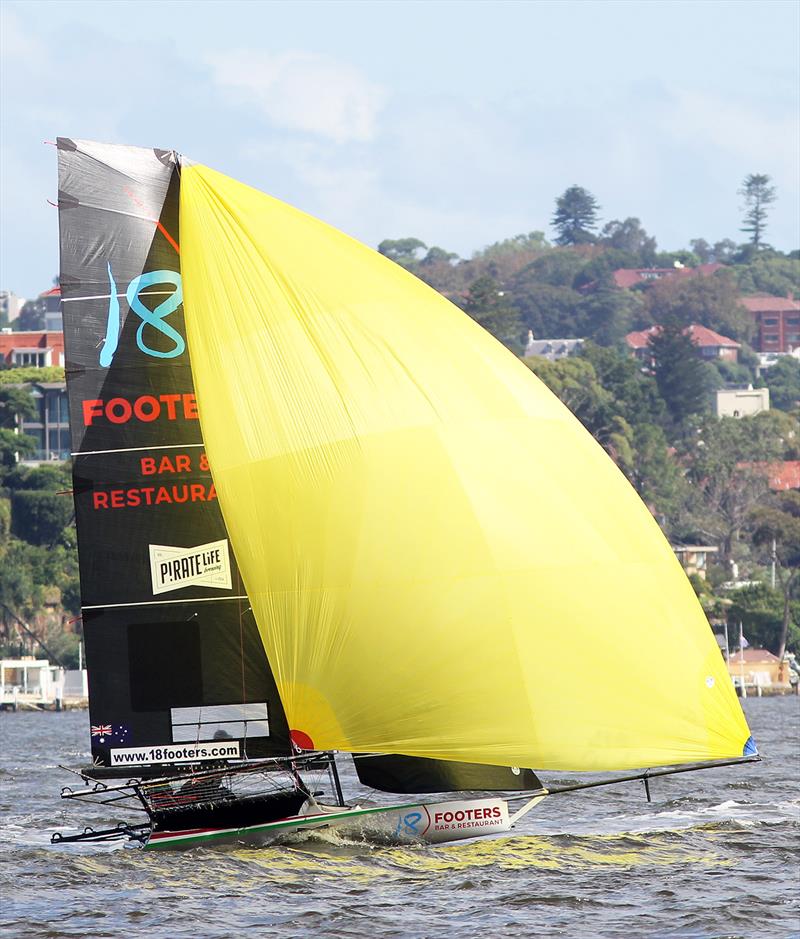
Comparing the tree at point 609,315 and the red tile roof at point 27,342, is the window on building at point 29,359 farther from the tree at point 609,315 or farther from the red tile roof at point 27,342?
the tree at point 609,315

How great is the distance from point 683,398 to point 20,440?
45597 millimetres

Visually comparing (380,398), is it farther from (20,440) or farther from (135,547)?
(20,440)

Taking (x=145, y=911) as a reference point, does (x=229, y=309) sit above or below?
above

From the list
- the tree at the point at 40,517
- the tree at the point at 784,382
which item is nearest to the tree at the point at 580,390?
the tree at the point at 40,517

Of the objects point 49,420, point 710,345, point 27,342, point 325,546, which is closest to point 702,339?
point 710,345

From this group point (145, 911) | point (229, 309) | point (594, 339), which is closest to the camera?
point (145, 911)

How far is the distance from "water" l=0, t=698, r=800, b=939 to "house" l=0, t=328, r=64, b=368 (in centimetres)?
11338

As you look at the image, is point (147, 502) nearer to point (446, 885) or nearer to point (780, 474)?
point (446, 885)

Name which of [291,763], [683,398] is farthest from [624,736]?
[683,398]

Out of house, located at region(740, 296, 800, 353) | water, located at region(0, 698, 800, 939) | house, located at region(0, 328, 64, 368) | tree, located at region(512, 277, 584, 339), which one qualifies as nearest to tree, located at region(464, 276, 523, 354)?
house, located at region(0, 328, 64, 368)

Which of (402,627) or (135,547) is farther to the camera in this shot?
(135,547)

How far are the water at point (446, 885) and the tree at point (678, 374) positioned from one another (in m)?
107

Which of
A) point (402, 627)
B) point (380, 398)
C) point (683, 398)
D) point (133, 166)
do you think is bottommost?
point (402, 627)

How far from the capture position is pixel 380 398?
16.5 m
